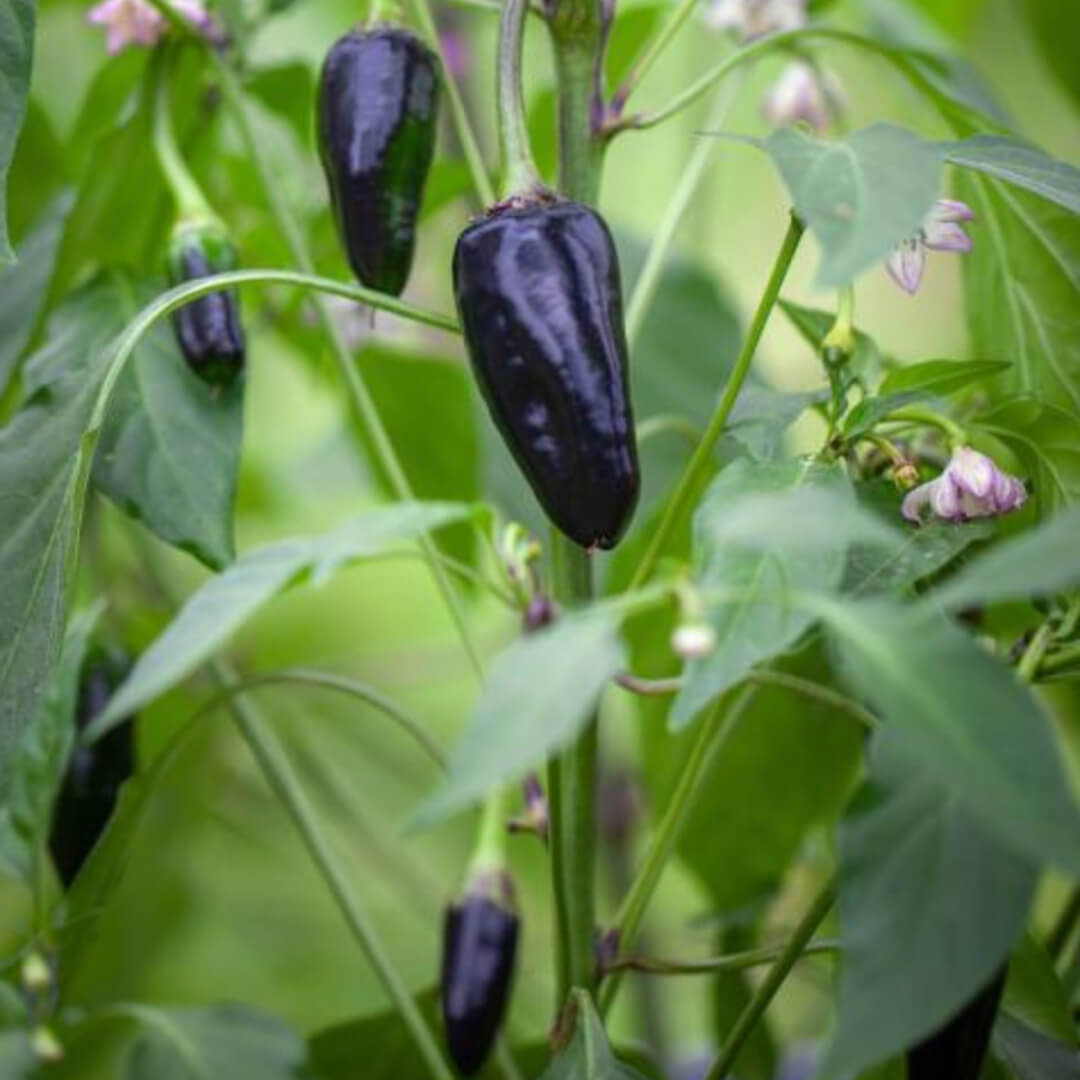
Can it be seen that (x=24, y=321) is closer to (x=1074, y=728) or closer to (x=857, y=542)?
(x=857, y=542)

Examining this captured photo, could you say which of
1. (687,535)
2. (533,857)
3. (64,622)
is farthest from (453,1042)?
(533,857)

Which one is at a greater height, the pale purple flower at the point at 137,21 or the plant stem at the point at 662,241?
the pale purple flower at the point at 137,21

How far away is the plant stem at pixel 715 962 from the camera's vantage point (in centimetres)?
57

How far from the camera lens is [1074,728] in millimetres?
970

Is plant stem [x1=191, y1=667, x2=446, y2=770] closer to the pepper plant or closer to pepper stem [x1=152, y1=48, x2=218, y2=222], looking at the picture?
the pepper plant

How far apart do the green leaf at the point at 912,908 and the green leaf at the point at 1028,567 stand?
31 mm

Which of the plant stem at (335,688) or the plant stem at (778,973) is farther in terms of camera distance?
the plant stem at (335,688)

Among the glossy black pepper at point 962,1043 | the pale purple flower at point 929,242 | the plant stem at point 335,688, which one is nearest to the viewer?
the glossy black pepper at point 962,1043

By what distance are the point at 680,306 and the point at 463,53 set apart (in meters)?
0.34

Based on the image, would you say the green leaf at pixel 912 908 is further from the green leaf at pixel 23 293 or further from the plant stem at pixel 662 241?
the green leaf at pixel 23 293

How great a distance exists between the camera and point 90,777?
0.73 metres

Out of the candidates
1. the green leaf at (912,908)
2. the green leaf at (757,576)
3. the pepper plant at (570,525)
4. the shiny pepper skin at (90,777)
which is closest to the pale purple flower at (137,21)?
the pepper plant at (570,525)

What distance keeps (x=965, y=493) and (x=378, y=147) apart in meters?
0.20

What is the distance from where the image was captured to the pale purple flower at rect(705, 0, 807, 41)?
0.86 metres
